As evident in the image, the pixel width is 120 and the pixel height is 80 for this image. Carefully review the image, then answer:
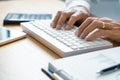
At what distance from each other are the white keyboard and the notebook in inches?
1.8

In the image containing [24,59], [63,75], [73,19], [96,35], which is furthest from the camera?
[73,19]

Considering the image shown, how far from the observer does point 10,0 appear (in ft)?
5.06

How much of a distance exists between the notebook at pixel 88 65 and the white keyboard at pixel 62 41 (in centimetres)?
4

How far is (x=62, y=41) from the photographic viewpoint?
0.70 m

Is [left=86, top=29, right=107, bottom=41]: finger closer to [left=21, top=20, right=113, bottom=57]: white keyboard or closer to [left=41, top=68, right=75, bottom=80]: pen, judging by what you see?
[left=21, top=20, right=113, bottom=57]: white keyboard

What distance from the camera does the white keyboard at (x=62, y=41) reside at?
0.65 metres

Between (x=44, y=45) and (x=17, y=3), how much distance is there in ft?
2.47

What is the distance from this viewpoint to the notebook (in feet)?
1.65

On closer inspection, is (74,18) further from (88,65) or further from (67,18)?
(88,65)

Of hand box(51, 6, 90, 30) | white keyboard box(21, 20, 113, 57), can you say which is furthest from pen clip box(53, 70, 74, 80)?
hand box(51, 6, 90, 30)

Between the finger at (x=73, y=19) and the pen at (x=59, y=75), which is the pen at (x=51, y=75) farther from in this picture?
the finger at (x=73, y=19)

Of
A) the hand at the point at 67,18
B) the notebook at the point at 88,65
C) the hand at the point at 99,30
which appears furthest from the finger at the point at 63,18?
the notebook at the point at 88,65

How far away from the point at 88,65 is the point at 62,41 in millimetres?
172

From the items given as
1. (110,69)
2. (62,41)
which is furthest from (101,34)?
(110,69)
